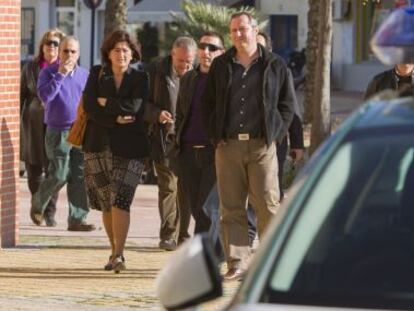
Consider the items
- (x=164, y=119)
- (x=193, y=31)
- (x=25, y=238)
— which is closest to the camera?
(x=164, y=119)

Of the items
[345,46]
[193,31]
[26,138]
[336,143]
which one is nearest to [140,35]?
[345,46]

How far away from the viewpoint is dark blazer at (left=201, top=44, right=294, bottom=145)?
1062 cm

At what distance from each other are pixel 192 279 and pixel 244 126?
6.37m

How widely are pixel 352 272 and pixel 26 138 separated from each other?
11.1m

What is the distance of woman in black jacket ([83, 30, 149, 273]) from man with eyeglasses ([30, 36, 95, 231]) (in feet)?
7.62

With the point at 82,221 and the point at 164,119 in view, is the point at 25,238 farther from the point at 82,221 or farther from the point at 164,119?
the point at 164,119

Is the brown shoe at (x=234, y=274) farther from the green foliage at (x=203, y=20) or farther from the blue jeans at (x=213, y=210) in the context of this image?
the green foliage at (x=203, y=20)

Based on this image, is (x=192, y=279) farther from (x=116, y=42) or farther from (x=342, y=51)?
(x=342, y=51)

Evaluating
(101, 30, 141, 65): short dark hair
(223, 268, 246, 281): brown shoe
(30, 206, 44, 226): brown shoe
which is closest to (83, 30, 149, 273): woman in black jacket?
(101, 30, 141, 65): short dark hair

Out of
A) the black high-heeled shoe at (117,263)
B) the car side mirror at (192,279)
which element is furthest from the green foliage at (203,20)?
the car side mirror at (192,279)

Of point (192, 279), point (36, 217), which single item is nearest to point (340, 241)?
point (192, 279)

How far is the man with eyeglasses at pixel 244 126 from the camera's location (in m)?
10.6

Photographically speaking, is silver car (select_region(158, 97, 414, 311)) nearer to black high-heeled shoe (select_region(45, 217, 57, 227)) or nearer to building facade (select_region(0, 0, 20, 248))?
building facade (select_region(0, 0, 20, 248))

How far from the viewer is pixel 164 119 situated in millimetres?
12664
